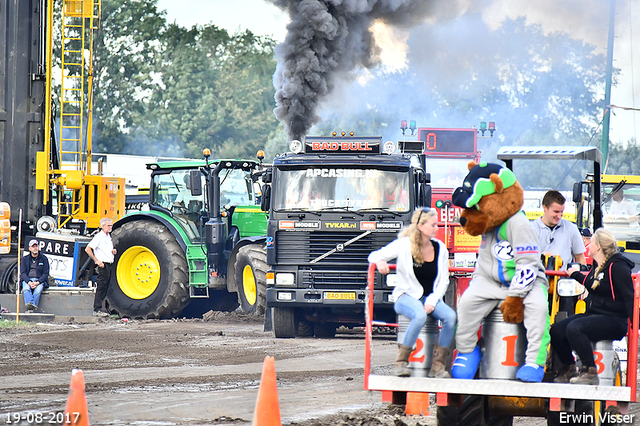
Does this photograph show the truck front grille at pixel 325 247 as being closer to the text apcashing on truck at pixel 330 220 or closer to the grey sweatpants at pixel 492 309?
the text apcashing on truck at pixel 330 220

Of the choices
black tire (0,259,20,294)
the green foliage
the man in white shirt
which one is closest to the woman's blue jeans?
the man in white shirt

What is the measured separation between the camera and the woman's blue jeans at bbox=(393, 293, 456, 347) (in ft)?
20.9

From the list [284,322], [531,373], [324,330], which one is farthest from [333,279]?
[531,373]

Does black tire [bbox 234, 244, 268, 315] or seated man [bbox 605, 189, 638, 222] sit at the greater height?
seated man [bbox 605, 189, 638, 222]

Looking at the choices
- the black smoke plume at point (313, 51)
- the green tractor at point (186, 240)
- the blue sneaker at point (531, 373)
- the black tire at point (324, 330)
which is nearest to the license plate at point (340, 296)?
the black tire at point (324, 330)

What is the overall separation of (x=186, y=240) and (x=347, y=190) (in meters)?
4.30

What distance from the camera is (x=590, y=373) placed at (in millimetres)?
6039

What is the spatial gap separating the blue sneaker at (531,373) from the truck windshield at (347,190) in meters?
7.32

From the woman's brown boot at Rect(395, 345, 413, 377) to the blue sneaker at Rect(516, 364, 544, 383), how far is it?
75cm

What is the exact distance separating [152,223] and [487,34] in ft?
65.9

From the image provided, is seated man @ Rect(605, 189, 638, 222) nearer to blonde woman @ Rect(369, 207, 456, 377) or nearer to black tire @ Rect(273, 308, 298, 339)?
black tire @ Rect(273, 308, 298, 339)

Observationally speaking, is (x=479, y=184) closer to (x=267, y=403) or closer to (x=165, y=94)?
(x=267, y=403)

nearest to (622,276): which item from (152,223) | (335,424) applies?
(335,424)

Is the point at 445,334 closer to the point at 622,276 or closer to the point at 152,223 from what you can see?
the point at 622,276
